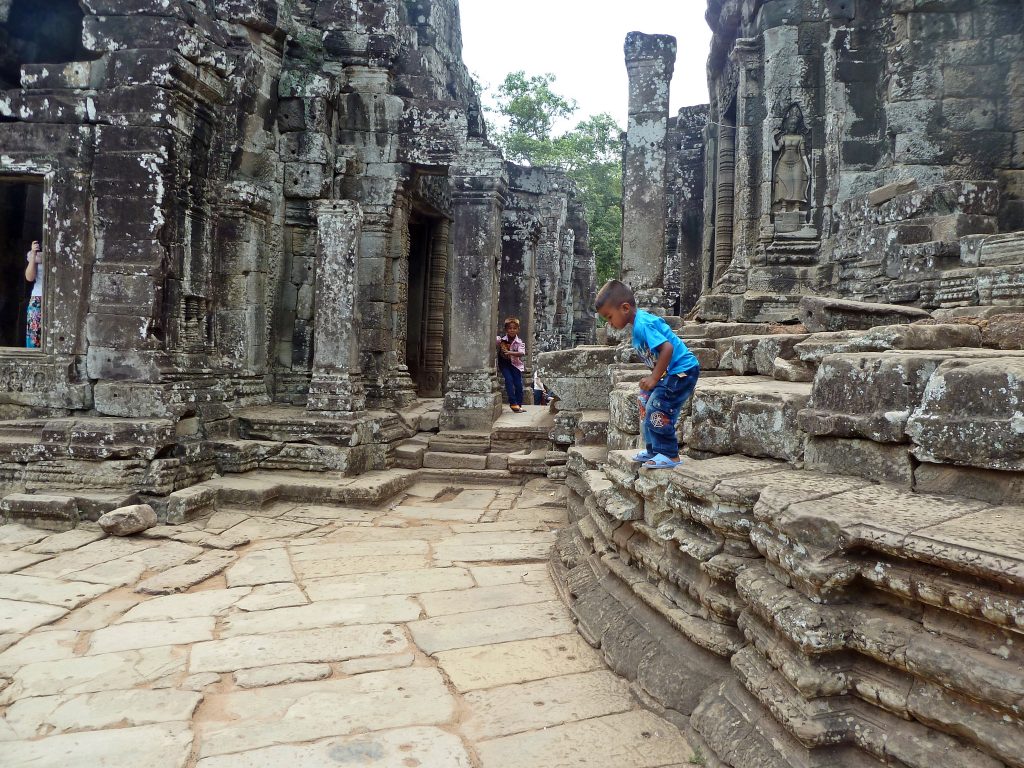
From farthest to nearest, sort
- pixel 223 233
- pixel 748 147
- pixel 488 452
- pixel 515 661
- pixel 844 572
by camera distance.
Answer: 1. pixel 748 147
2. pixel 488 452
3. pixel 223 233
4. pixel 515 661
5. pixel 844 572

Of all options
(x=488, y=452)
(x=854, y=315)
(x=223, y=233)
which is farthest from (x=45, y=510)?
(x=854, y=315)

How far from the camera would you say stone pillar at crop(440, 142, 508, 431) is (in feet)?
30.6

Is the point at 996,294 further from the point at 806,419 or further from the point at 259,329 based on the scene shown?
the point at 259,329

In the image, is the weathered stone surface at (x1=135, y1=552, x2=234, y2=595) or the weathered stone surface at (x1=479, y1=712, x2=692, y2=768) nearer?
the weathered stone surface at (x1=479, y1=712, x2=692, y2=768)

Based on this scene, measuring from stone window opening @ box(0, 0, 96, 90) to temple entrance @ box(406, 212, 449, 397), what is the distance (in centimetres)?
501

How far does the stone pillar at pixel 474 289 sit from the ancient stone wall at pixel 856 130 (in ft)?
8.86

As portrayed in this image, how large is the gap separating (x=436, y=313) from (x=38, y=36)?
6190mm

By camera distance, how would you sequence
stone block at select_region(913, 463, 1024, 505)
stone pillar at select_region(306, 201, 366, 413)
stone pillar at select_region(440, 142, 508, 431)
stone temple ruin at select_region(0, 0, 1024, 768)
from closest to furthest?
stone temple ruin at select_region(0, 0, 1024, 768) < stone block at select_region(913, 463, 1024, 505) < stone pillar at select_region(306, 201, 366, 413) < stone pillar at select_region(440, 142, 508, 431)

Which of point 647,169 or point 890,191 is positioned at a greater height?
point 647,169

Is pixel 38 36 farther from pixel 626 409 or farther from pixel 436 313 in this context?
pixel 626 409

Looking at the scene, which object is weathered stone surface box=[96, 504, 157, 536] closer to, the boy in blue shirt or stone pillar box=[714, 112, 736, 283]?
the boy in blue shirt

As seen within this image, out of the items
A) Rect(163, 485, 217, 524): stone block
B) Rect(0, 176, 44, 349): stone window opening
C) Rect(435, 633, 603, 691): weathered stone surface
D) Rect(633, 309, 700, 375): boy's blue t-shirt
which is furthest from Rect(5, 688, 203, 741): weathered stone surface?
Rect(0, 176, 44, 349): stone window opening

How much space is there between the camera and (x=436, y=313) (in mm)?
12117

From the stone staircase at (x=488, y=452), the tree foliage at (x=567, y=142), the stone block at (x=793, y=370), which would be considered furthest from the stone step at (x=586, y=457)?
the tree foliage at (x=567, y=142)
